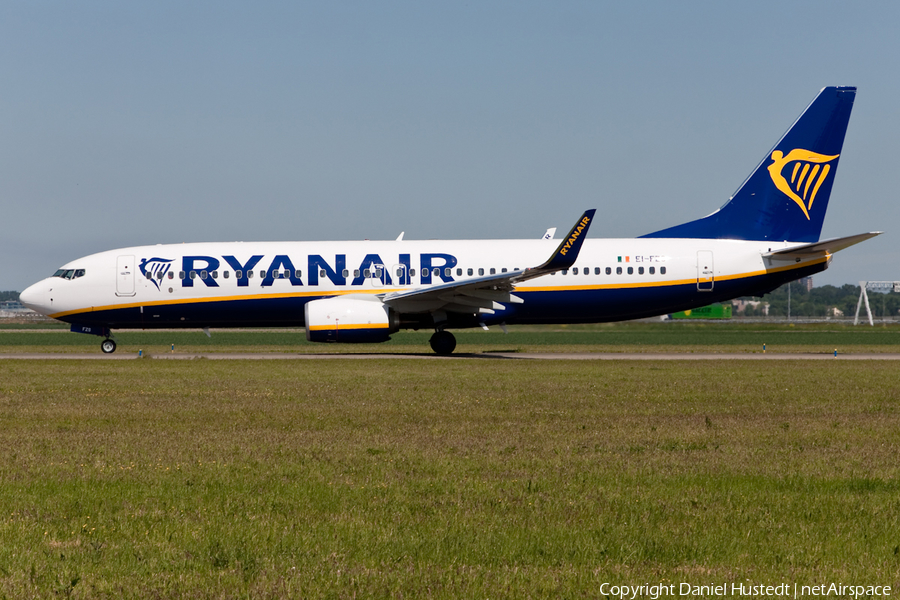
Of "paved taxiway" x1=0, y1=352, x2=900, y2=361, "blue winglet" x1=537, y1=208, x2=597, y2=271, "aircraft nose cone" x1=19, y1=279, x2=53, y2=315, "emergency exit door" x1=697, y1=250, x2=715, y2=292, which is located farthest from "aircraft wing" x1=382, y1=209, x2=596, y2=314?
"aircraft nose cone" x1=19, y1=279, x2=53, y2=315

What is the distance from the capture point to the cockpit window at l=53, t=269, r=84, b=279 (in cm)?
3166

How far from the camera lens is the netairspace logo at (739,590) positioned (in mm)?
5504

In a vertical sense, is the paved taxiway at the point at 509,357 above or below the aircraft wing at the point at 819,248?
below

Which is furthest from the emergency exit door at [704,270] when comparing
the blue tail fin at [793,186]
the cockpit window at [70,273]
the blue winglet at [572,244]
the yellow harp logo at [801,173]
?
the cockpit window at [70,273]

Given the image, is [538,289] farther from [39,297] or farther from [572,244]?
[39,297]

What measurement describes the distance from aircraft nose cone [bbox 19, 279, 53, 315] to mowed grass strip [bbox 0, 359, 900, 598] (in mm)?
17182

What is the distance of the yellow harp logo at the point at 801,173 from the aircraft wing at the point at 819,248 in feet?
8.16

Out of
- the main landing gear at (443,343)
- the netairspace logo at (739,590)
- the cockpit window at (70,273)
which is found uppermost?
the cockpit window at (70,273)

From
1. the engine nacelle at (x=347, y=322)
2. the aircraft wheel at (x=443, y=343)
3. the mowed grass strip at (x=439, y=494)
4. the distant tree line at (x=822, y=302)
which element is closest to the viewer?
the mowed grass strip at (x=439, y=494)

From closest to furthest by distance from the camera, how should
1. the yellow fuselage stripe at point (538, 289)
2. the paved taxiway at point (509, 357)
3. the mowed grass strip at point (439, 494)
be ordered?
the mowed grass strip at point (439, 494), the paved taxiway at point (509, 357), the yellow fuselage stripe at point (538, 289)

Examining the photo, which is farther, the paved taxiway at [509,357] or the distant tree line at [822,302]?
the distant tree line at [822,302]

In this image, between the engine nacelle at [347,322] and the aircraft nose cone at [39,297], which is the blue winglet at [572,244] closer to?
the engine nacelle at [347,322]

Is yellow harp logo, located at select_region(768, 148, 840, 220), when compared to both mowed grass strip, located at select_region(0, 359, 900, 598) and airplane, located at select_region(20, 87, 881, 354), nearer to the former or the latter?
airplane, located at select_region(20, 87, 881, 354)

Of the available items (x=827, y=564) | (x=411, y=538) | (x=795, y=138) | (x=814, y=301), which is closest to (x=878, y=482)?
(x=827, y=564)
